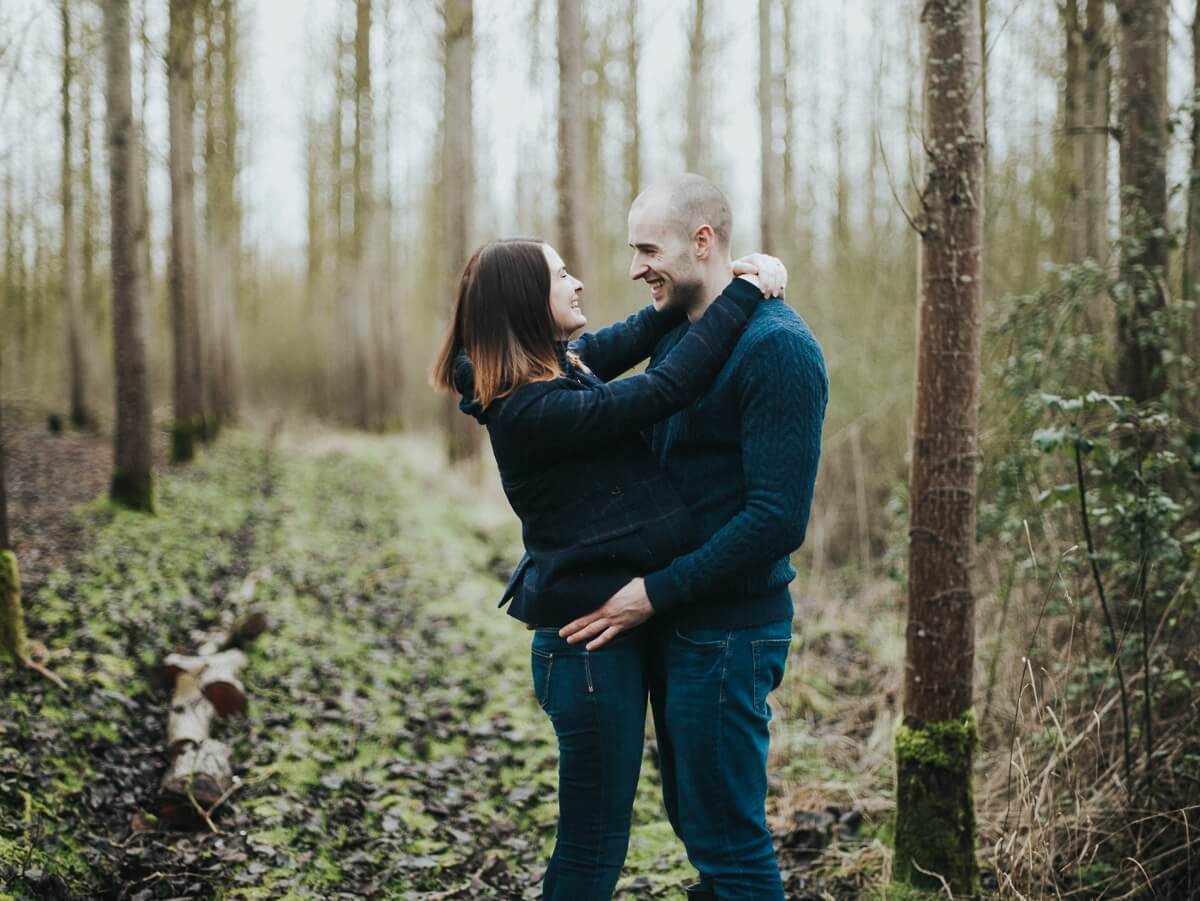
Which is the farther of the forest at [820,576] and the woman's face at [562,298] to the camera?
the forest at [820,576]

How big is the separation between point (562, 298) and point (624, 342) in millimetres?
541

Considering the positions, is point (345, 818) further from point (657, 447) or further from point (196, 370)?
point (196, 370)

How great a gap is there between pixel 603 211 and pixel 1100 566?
1956cm

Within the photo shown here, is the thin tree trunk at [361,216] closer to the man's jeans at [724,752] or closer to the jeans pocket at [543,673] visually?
the jeans pocket at [543,673]

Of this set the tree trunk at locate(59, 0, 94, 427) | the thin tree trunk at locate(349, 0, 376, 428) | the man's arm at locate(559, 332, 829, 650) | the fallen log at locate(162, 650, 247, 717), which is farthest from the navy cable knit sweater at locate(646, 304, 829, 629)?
the thin tree trunk at locate(349, 0, 376, 428)

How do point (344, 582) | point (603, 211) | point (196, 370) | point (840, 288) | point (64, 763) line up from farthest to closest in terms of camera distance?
point (603, 211) < point (196, 370) < point (840, 288) < point (344, 582) < point (64, 763)

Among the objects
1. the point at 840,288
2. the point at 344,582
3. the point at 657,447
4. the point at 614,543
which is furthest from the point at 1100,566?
the point at 840,288

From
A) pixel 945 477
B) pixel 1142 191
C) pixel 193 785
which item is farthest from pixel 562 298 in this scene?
pixel 1142 191

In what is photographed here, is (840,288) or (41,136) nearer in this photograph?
(840,288)

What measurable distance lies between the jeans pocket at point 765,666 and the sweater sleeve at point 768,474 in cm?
25

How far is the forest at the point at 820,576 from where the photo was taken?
341 cm

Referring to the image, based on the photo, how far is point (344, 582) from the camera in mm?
8328

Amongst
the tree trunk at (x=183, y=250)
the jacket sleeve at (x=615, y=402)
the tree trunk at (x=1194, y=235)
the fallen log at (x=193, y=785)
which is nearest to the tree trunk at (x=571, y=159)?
the tree trunk at (x=1194, y=235)

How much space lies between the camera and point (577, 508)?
2602 mm
